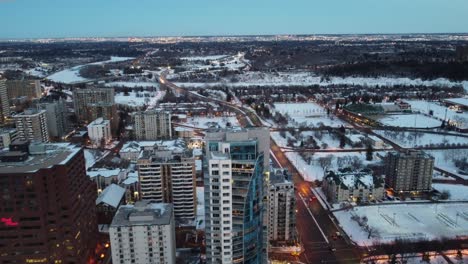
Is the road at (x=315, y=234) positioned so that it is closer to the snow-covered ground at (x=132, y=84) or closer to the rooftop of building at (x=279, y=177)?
the rooftop of building at (x=279, y=177)

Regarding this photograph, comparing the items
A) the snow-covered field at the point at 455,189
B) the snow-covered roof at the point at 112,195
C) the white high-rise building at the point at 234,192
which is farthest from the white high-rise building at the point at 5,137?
the snow-covered field at the point at 455,189

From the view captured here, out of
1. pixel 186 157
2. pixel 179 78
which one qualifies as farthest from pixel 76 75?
pixel 186 157

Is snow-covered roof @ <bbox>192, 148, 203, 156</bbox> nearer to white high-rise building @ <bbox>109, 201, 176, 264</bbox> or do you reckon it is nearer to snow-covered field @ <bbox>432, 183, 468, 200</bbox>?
white high-rise building @ <bbox>109, 201, 176, 264</bbox>

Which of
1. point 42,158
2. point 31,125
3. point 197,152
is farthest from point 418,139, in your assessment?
point 31,125

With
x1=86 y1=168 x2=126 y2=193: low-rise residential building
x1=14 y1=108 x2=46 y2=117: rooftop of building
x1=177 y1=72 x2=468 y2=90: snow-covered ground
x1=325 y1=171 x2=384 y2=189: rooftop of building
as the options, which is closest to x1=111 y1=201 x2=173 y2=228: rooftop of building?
x1=86 y1=168 x2=126 y2=193: low-rise residential building

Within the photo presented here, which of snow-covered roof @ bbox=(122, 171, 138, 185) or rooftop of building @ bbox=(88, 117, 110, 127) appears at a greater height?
rooftop of building @ bbox=(88, 117, 110, 127)

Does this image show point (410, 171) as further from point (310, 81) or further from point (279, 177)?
point (310, 81)

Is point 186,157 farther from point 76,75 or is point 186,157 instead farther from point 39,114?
point 76,75
